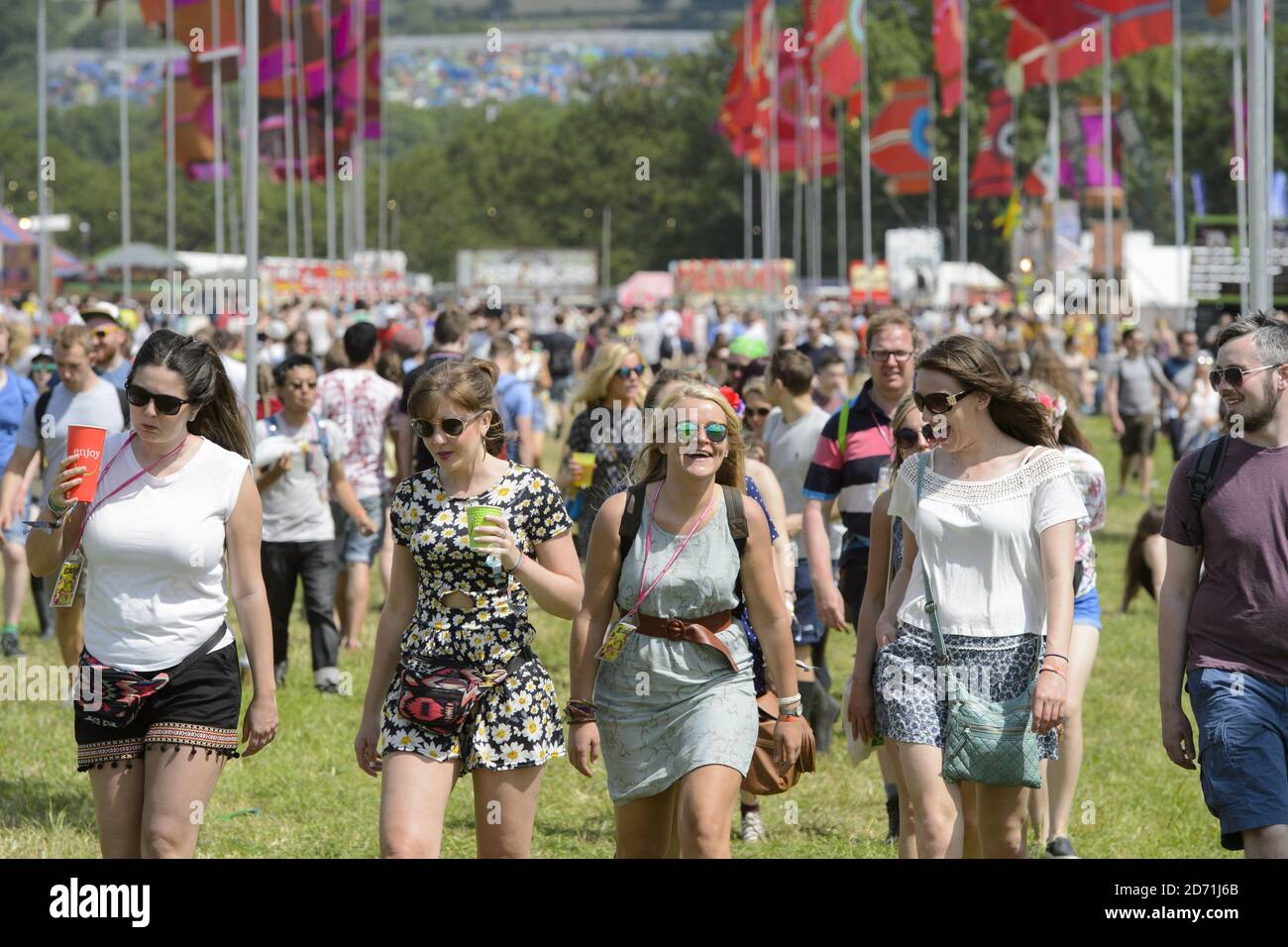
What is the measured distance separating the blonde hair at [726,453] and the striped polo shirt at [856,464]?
1.92 meters

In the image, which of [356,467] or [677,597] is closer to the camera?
[677,597]

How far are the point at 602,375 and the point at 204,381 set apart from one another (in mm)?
3910

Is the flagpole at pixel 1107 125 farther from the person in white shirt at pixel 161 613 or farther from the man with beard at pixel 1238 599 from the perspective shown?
the person in white shirt at pixel 161 613

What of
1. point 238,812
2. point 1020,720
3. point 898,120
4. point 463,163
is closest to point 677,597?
point 1020,720

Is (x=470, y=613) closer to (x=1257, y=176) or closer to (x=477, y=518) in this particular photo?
(x=477, y=518)

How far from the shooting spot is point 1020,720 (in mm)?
4996

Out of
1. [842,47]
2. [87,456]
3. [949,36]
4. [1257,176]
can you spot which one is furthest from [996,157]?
[87,456]

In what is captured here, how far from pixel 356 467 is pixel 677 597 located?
5937 mm

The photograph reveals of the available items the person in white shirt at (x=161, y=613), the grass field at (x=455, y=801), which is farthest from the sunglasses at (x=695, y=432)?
the grass field at (x=455, y=801)

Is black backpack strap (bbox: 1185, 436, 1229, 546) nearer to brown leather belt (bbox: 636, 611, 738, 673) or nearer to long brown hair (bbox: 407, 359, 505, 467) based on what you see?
brown leather belt (bbox: 636, 611, 738, 673)

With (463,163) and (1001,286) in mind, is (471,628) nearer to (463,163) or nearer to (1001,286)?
(1001,286)

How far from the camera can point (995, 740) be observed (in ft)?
16.4

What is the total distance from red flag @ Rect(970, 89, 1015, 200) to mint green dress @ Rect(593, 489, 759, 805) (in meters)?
32.6
